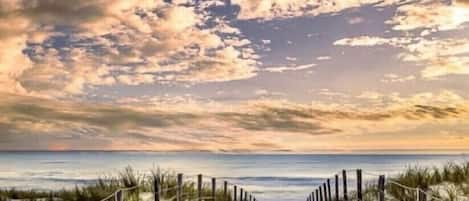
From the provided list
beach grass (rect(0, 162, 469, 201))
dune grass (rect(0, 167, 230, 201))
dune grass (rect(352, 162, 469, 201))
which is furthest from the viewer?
dune grass (rect(352, 162, 469, 201))

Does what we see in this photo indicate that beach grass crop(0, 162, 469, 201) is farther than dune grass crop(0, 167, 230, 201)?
Yes

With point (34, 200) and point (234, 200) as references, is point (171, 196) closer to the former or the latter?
point (34, 200)

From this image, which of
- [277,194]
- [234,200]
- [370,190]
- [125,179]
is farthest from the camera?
[277,194]

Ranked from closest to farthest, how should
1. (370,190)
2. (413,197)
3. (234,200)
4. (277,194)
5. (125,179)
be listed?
(413,197)
(125,179)
(370,190)
(234,200)
(277,194)

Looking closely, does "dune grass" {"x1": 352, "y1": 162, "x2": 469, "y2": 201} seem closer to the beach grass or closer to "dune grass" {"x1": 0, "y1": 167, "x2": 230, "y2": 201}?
the beach grass

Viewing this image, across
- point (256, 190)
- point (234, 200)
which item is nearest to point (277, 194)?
point (256, 190)

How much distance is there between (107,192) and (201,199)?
2.55 m

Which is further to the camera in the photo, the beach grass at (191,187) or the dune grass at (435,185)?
the dune grass at (435,185)

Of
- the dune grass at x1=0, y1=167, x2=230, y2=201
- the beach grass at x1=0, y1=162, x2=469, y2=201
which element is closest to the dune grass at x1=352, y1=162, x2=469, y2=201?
the beach grass at x1=0, y1=162, x2=469, y2=201

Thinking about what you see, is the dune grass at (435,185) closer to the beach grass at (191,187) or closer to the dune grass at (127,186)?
the beach grass at (191,187)

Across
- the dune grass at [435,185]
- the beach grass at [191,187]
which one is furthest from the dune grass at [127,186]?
the dune grass at [435,185]

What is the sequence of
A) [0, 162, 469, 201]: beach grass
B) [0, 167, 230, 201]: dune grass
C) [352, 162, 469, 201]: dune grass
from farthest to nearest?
[352, 162, 469, 201]: dune grass, [0, 162, 469, 201]: beach grass, [0, 167, 230, 201]: dune grass

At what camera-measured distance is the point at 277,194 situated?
→ 38719 millimetres

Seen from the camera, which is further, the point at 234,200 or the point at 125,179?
the point at 234,200
